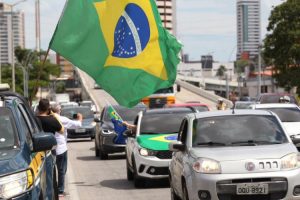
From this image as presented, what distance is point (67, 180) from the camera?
19.3 m

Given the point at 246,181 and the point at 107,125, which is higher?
the point at 246,181

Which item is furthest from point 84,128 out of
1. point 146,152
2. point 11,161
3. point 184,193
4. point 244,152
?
point 11,161

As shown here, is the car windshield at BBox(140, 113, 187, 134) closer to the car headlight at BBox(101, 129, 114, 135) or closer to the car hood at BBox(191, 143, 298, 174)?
the car hood at BBox(191, 143, 298, 174)

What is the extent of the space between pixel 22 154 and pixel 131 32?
336 inches

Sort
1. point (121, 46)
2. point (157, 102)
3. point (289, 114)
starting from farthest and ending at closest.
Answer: point (157, 102) < point (289, 114) < point (121, 46)

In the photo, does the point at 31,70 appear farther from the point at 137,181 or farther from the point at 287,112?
the point at 137,181

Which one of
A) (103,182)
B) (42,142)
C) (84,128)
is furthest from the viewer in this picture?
(84,128)

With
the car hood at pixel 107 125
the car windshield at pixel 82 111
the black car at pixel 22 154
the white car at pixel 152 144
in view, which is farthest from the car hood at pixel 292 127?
the car windshield at pixel 82 111

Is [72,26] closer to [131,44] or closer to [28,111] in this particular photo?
[131,44]

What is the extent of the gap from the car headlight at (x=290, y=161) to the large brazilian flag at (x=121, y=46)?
17.7 ft

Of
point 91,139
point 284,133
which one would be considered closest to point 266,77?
point 91,139

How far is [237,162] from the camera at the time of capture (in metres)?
10.9

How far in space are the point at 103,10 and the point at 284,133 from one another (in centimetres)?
548

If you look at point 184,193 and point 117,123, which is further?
point 117,123
